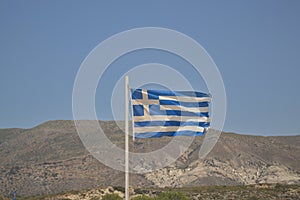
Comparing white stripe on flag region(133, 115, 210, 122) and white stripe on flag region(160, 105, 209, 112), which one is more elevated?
white stripe on flag region(160, 105, 209, 112)

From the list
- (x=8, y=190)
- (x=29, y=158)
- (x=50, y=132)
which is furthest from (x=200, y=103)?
(x=50, y=132)

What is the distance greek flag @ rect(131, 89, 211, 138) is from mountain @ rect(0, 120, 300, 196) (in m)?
105

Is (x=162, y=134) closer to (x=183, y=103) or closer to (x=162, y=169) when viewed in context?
(x=183, y=103)

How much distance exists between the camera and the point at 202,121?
75.2 feet

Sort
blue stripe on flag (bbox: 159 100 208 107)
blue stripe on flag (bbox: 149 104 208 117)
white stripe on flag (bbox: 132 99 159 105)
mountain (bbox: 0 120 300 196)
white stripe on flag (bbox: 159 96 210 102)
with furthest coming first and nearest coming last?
mountain (bbox: 0 120 300 196)
white stripe on flag (bbox: 159 96 210 102)
blue stripe on flag (bbox: 159 100 208 107)
blue stripe on flag (bbox: 149 104 208 117)
white stripe on flag (bbox: 132 99 159 105)

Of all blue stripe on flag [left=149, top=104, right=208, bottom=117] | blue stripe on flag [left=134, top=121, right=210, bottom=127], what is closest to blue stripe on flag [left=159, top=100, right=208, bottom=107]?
blue stripe on flag [left=149, top=104, right=208, bottom=117]

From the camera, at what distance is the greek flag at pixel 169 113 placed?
21.0 metres

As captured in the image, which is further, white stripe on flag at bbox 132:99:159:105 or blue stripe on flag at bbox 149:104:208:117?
blue stripe on flag at bbox 149:104:208:117

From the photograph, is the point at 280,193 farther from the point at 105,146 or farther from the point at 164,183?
the point at 105,146

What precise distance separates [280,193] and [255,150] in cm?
7060

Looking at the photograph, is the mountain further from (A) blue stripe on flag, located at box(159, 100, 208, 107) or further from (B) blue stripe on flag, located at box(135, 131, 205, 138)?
(B) blue stripe on flag, located at box(135, 131, 205, 138)

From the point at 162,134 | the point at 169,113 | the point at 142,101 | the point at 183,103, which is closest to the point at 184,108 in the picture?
the point at 183,103

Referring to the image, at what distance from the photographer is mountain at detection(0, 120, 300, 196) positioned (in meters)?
130

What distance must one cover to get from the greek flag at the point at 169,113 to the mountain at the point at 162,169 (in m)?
105
